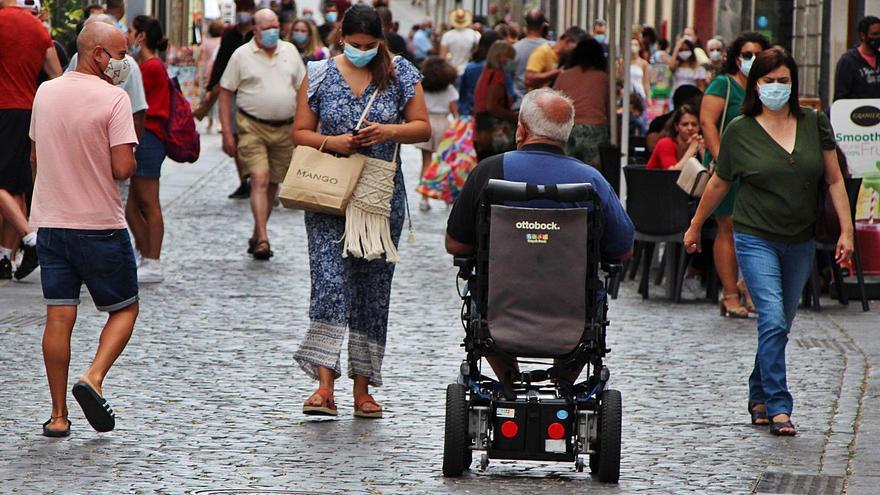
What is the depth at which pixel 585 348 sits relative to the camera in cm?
690

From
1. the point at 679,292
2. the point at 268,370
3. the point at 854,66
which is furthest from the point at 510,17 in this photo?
the point at 268,370

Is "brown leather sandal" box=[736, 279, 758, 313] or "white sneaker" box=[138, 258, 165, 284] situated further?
"white sneaker" box=[138, 258, 165, 284]

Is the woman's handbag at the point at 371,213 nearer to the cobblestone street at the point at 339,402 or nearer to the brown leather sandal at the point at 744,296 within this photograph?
the cobblestone street at the point at 339,402

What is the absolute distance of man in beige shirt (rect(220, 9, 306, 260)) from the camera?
14.6 metres

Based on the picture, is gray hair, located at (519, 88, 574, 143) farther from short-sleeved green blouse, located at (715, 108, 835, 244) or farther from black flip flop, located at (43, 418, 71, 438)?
black flip flop, located at (43, 418, 71, 438)

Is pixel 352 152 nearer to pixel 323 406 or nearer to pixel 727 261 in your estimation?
pixel 323 406

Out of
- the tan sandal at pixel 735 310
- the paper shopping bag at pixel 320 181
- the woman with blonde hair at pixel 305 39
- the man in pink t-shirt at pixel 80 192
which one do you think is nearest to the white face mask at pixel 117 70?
the man in pink t-shirt at pixel 80 192

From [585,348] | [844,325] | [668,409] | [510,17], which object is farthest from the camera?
[510,17]

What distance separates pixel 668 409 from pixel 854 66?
288 inches

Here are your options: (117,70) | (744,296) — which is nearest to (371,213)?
(117,70)

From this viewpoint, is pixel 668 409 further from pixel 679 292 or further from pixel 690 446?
pixel 679 292

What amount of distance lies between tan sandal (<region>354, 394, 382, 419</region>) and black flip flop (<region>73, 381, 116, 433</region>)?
1201mm

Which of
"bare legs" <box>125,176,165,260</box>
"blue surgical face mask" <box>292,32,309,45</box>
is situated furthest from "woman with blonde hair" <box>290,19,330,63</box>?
"bare legs" <box>125,176,165,260</box>

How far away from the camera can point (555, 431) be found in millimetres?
6883
